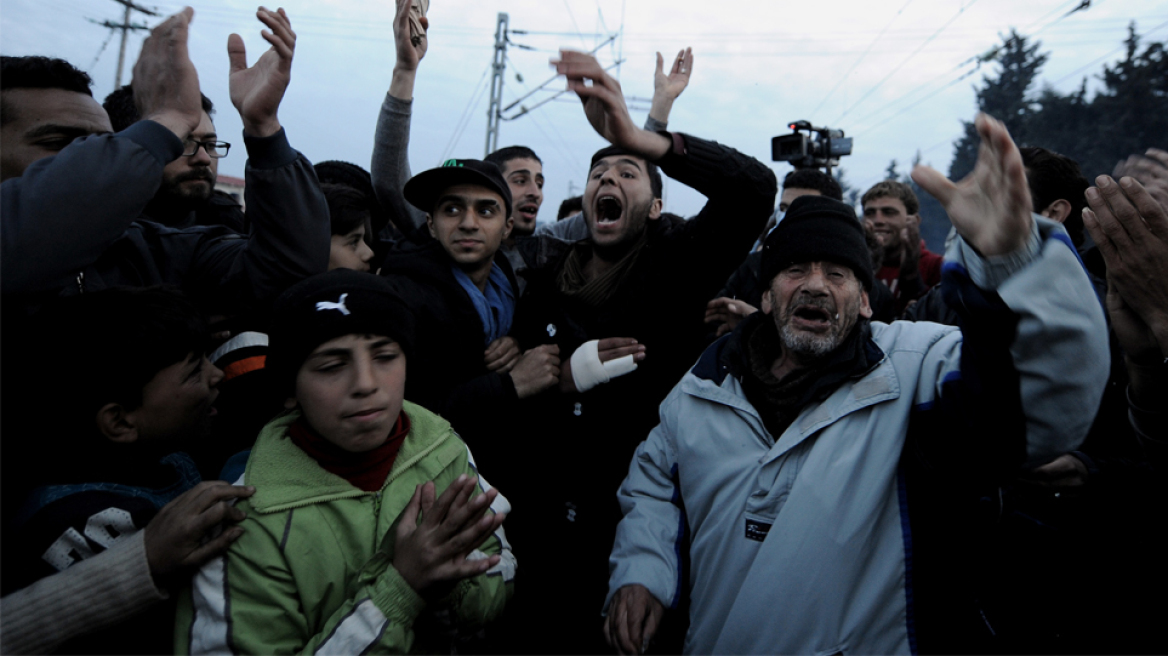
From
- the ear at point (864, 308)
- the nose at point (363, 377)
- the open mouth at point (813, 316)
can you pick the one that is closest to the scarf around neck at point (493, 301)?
the nose at point (363, 377)

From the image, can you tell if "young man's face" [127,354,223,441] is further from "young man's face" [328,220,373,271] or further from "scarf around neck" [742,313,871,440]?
"scarf around neck" [742,313,871,440]

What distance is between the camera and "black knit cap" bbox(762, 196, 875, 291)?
2.04m

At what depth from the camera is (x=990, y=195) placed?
1.26 metres

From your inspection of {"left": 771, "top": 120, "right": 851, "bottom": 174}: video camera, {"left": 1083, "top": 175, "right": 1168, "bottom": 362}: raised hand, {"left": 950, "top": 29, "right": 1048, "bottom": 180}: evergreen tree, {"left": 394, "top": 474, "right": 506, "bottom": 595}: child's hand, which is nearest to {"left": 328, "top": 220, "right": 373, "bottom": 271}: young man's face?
{"left": 394, "top": 474, "right": 506, "bottom": 595}: child's hand

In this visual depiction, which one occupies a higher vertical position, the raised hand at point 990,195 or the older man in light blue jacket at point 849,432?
the raised hand at point 990,195

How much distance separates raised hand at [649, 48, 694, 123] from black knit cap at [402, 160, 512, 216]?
33.3 inches

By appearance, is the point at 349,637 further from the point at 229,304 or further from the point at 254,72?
the point at 254,72

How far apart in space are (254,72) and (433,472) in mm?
1414

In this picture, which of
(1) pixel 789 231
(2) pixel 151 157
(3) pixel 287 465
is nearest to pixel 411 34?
(2) pixel 151 157

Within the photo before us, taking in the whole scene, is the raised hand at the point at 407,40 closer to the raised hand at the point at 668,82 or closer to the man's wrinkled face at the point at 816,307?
the raised hand at the point at 668,82

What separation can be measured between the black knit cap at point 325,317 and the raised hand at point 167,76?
56 cm

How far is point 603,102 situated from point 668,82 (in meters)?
1.13

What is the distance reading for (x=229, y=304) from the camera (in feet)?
6.77

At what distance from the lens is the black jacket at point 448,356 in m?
2.19
